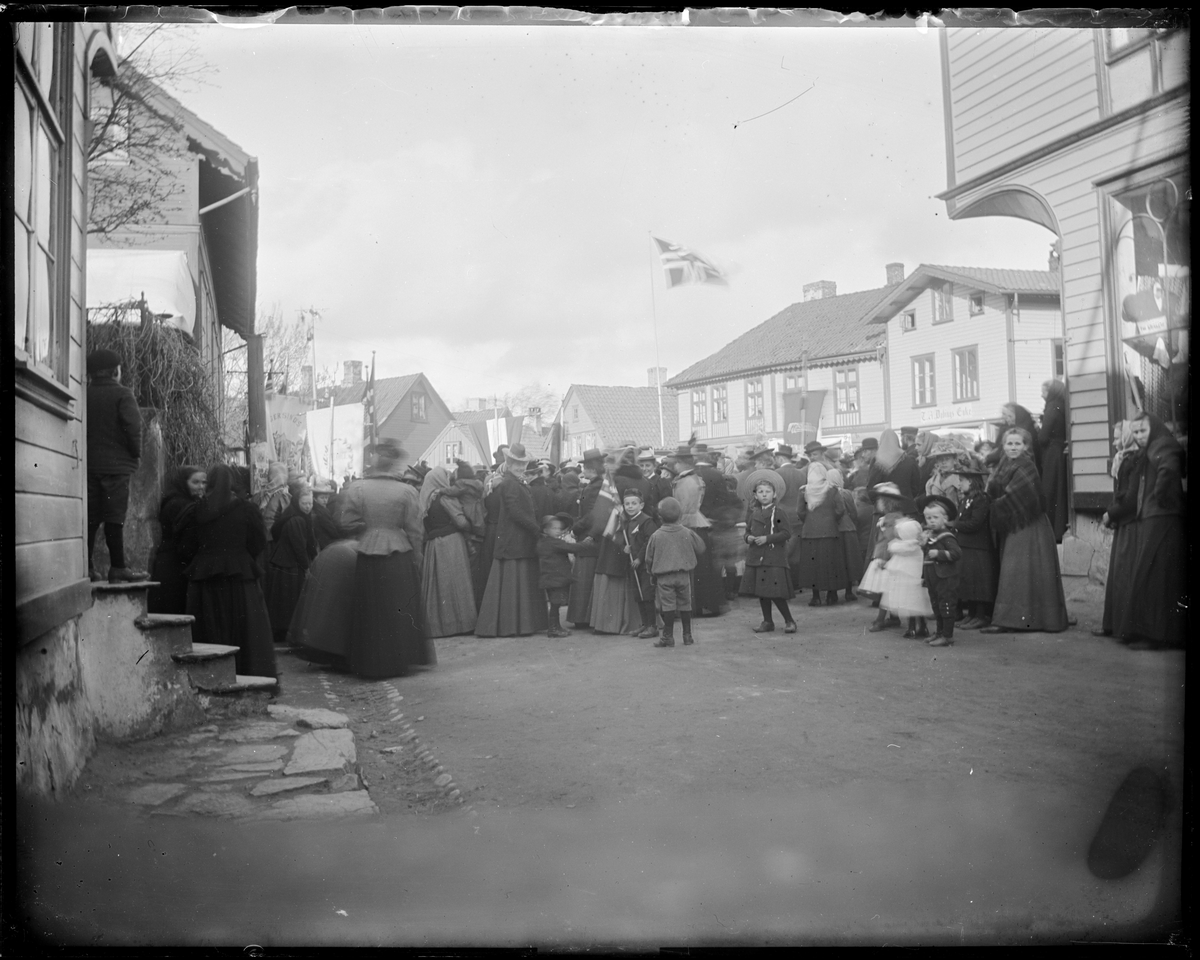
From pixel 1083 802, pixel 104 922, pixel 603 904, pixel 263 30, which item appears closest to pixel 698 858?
pixel 603 904

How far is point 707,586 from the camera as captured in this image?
4086 mm

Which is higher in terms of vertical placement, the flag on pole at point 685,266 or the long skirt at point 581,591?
the flag on pole at point 685,266

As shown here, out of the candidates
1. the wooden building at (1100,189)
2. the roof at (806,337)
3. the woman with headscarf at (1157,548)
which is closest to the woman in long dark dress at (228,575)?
the roof at (806,337)

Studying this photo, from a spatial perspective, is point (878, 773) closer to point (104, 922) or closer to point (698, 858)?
point (698, 858)

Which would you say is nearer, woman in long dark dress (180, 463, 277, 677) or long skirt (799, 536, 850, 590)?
woman in long dark dress (180, 463, 277, 677)

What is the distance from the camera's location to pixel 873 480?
160 inches

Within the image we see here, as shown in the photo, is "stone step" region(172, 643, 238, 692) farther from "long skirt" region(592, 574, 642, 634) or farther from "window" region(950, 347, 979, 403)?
"window" region(950, 347, 979, 403)

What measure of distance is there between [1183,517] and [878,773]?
1765mm

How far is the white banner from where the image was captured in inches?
153

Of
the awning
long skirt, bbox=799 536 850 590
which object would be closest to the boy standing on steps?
long skirt, bbox=799 536 850 590

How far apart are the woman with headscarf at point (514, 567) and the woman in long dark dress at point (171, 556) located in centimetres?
129

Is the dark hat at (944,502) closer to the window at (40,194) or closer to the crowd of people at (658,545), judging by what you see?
the crowd of people at (658,545)

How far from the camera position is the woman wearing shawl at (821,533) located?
13.0ft

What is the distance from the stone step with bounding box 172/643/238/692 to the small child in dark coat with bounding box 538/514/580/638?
1.37 m
